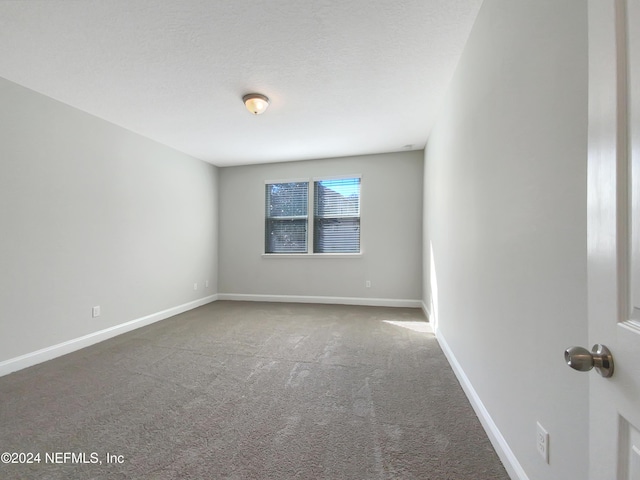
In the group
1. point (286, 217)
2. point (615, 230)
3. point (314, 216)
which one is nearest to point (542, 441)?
point (615, 230)

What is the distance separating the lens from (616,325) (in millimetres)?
515

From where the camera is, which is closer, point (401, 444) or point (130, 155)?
point (401, 444)

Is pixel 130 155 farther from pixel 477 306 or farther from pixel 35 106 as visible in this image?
pixel 477 306

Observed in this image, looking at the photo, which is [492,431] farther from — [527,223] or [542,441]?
[527,223]

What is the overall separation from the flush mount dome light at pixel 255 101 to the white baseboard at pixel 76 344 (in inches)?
120

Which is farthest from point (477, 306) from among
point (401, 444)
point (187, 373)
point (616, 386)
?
point (187, 373)

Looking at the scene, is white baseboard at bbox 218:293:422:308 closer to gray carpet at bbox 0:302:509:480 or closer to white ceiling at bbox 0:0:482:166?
gray carpet at bbox 0:302:509:480

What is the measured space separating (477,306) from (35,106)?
4.17 meters

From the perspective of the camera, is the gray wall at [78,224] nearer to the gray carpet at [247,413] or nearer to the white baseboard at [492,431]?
the gray carpet at [247,413]

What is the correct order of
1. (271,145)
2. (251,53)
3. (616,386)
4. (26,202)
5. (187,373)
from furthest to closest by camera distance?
(271,145)
(26,202)
(187,373)
(251,53)
(616,386)

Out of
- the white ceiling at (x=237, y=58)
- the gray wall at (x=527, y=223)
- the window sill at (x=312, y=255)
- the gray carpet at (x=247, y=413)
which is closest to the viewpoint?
the gray wall at (x=527, y=223)

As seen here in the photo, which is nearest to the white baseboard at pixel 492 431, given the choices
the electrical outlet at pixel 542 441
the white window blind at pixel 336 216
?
the electrical outlet at pixel 542 441

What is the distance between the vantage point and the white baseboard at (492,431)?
126cm

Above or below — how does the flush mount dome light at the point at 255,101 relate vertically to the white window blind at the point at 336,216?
above
